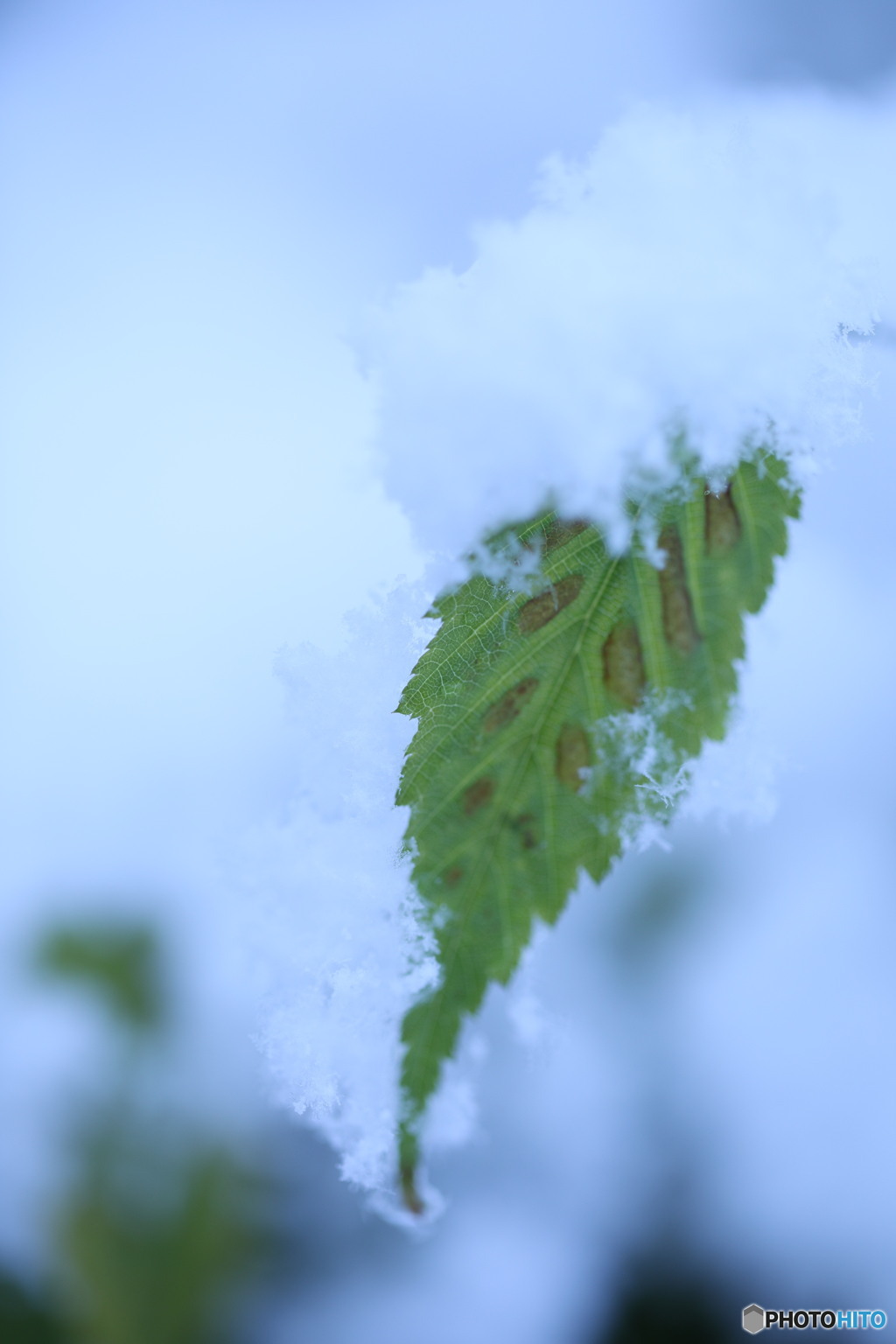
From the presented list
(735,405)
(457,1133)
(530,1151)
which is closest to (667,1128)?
(530,1151)

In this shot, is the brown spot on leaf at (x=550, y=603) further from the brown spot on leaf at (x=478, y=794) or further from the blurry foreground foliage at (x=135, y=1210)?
the blurry foreground foliage at (x=135, y=1210)

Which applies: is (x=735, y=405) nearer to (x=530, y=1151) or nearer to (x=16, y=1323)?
(x=530, y=1151)

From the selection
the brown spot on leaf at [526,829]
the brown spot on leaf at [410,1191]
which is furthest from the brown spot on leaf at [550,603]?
the brown spot on leaf at [410,1191]

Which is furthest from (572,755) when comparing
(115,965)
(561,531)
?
(115,965)

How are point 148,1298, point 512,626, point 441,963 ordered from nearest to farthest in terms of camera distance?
point 441,963 → point 512,626 → point 148,1298

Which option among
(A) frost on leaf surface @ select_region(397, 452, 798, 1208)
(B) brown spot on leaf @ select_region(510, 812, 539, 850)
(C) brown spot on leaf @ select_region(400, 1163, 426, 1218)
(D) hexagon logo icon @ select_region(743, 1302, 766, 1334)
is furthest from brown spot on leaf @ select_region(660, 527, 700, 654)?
(D) hexagon logo icon @ select_region(743, 1302, 766, 1334)

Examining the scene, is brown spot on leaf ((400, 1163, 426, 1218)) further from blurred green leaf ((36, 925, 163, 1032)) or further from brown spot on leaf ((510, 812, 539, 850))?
blurred green leaf ((36, 925, 163, 1032))

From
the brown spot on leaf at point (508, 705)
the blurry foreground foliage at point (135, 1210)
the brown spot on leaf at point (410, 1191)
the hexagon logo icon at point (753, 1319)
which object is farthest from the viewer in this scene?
the blurry foreground foliage at point (135, 1210)

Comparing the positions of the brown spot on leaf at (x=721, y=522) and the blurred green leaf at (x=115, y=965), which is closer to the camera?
the brown spot on leaf at (x=721, y=522)
